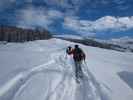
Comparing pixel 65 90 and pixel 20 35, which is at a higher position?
pixel 65 90

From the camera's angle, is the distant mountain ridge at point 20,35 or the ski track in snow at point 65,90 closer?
the ski track in snow at point 65,90

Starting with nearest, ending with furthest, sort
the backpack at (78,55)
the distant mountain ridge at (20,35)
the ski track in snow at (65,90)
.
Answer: the ski track in snow at (65,90) → the backpack at (78,55) → the distant mountain ridge at (20,35)

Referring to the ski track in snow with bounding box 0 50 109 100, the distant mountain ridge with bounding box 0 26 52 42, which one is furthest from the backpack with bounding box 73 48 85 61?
the distant mountain ridge with bounding box 0 26 52 42

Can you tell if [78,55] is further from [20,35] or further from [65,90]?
[20,35]

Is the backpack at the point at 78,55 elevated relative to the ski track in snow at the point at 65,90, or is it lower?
elevated

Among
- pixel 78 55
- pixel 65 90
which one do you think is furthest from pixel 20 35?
pixel 65 90

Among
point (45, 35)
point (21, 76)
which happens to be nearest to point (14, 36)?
point (45, 35)

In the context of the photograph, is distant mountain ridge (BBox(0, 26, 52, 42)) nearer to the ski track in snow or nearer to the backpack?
the backpack

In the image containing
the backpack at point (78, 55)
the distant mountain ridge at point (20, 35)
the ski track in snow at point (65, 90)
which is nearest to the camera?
the ski track in snow at point (65, 90)

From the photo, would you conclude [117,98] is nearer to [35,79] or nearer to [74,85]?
[74,85]

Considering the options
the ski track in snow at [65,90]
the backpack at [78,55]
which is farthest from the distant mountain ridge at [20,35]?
the ski track in snow at [65,90]

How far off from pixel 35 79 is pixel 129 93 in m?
4.91

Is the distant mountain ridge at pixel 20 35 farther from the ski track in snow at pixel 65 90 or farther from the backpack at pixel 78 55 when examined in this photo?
the ski track in snow at pixel 65 90

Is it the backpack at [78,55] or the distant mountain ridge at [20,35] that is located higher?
the backpack at [78,55]
